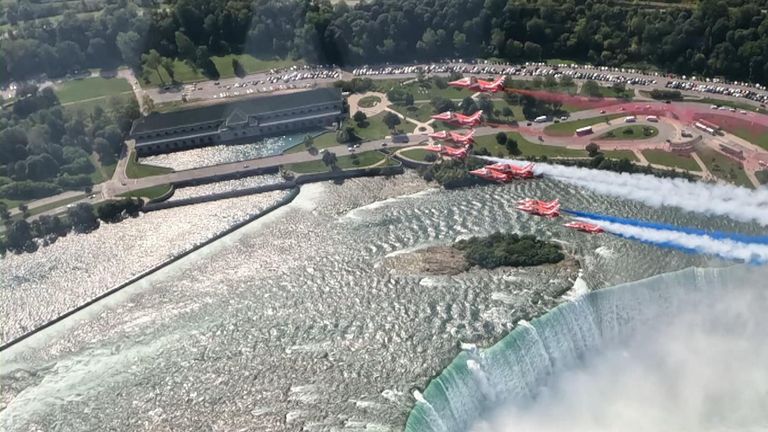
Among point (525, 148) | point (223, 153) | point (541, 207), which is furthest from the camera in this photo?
point (223, 153)

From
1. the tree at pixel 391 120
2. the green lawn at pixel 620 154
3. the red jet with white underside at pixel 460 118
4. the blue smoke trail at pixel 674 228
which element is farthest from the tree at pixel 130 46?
the blue smoke trail at pixel 674 228

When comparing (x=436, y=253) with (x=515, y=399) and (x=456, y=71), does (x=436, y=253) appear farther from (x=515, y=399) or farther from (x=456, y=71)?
(x=456, y=71)

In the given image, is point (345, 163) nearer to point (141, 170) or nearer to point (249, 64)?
point (141, 170)

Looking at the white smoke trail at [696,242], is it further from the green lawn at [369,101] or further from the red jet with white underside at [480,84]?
the green lawn at [369,101]

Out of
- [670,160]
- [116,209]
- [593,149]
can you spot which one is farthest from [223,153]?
[670,160]

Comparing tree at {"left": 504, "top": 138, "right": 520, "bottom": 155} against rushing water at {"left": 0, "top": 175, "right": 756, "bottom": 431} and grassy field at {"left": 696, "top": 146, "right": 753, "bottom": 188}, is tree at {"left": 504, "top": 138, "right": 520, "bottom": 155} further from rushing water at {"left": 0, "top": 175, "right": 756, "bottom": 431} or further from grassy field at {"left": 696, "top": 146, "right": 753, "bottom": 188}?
grassy field at {"left": 696, "top": 146, "right": 753, "bottom": 188}

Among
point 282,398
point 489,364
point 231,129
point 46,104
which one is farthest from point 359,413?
point 46,104
